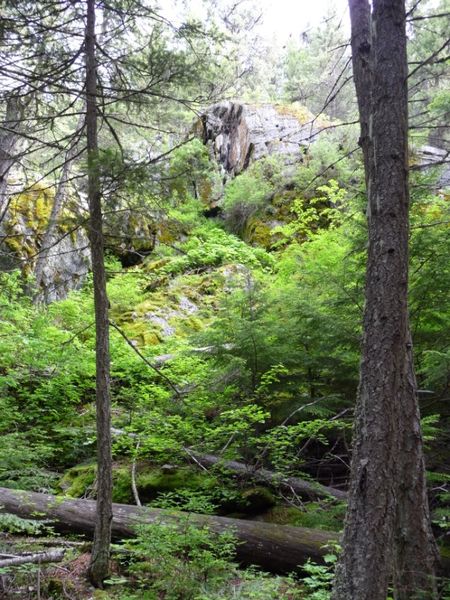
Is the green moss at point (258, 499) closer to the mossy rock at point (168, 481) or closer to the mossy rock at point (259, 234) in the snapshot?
the mossy rock at point (168, 481)

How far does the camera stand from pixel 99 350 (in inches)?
182

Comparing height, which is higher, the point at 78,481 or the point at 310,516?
the point at 78,481

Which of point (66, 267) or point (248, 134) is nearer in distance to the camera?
point (66, 267)

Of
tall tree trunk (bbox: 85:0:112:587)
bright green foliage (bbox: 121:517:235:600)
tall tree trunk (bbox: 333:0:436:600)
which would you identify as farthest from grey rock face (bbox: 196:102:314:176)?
bright green foliage (bbox: 121:517:235:600)

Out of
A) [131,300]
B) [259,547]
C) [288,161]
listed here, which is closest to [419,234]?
[259,547]

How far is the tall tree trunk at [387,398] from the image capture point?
322 cm

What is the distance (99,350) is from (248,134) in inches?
599

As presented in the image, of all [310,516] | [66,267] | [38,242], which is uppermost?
[38,242]

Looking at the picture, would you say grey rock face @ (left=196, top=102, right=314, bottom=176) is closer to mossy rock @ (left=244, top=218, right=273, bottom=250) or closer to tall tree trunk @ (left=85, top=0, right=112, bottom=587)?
mossy rock @ (left=244, top=218, right=273, bottom=250)

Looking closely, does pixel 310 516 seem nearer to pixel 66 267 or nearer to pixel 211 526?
pixel 211 526

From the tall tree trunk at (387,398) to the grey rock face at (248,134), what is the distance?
12733 millimetres

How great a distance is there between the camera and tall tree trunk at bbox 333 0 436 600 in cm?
322

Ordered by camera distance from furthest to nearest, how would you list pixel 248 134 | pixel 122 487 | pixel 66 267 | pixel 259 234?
1. pixel 248 134
2. pixel 259 234
3. pixel 66 267
4. pixel 122 487

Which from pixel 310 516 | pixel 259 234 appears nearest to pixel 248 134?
pixel 259 234
